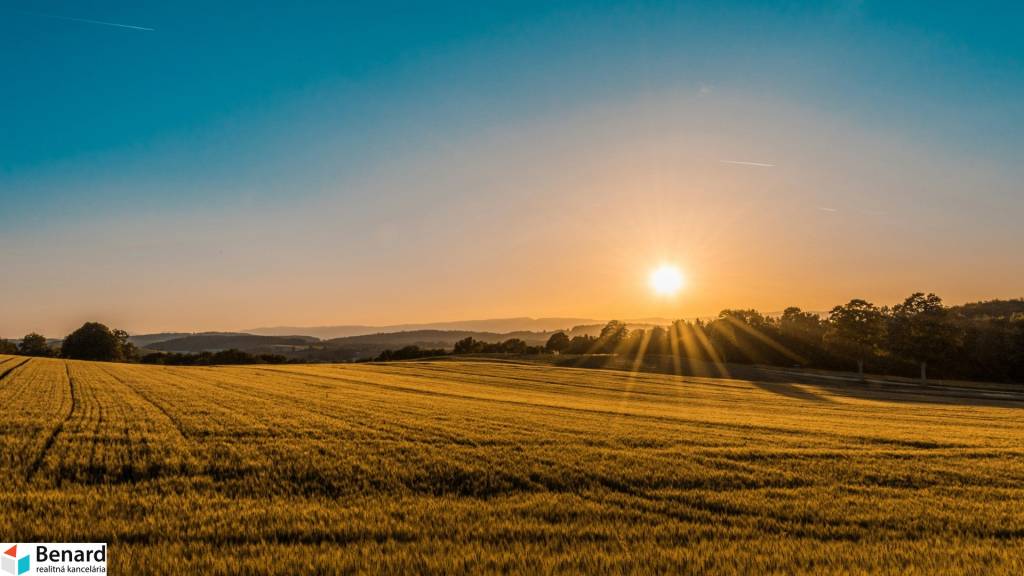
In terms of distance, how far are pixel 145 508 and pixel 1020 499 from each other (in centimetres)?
1573

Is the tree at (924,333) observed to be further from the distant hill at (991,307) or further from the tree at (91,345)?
the tree at (91,345)

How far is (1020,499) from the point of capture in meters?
10.0

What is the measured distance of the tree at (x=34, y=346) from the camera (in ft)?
386

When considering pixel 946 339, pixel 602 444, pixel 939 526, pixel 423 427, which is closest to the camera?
pixel 939 526

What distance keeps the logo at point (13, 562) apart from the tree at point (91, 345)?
130 m

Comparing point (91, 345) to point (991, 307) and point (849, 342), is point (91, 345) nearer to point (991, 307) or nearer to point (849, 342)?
point (849, 342)

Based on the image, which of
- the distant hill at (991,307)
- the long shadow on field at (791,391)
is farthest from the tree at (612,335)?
the distant hill at (991,307)

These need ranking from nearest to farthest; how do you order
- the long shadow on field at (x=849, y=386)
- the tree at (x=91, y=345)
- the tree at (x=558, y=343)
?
the long shadow on field at (x=849, y=386) → the tree at (x=91, y=345) → the tree at (x=558, y=343)

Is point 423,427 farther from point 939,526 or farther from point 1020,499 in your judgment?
point 1020,499

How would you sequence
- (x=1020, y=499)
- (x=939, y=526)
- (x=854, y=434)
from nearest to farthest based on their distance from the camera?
(x=939, y=526) < (x=1020, y=499) < (x=854, y=434)

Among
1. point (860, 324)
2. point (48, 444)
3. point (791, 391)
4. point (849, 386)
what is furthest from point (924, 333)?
point (48, 444)

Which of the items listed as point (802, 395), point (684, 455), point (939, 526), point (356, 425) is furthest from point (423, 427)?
point (802, 395)

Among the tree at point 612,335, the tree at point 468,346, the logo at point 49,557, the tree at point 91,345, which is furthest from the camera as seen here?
the tree at point 468,346

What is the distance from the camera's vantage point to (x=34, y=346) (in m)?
119
